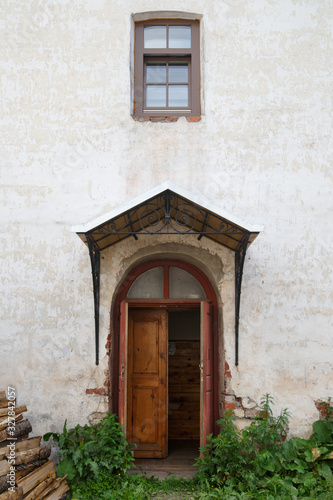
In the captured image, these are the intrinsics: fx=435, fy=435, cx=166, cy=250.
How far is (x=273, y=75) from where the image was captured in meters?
5.76

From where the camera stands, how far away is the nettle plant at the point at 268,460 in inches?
180

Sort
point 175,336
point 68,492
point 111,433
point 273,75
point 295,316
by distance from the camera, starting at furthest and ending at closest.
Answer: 1. point 175,336
2. point 273,75
3. point 295,316
4. point 111,433
5. point 68,492

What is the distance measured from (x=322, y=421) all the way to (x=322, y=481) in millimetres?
668

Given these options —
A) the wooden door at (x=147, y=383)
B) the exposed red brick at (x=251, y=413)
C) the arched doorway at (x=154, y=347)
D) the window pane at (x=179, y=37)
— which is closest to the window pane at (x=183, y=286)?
the arched doorway at (x=154, y=347)

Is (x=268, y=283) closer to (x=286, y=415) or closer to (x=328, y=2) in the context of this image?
(x=286, y=415)

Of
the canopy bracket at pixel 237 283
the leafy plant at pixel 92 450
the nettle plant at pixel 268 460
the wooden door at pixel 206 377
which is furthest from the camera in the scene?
the wooden door at pixel 206 377

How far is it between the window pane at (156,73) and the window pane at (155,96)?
0.28 ft

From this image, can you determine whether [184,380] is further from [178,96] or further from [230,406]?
[178,96]

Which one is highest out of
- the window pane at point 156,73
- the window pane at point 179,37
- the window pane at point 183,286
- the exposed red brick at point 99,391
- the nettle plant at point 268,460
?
the window pane at point 179,37

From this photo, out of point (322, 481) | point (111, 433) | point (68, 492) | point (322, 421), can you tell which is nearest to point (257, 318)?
point (322, 421)

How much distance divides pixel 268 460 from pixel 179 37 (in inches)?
218

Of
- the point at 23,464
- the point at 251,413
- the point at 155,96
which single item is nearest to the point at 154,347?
the point at 251,413

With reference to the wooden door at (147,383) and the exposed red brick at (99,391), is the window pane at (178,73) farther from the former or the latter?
the exposed red brick at (99,391)

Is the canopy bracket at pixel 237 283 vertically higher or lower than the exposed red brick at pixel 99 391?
higher
